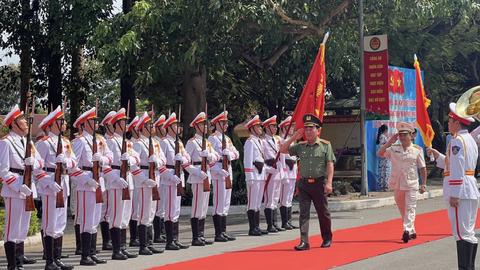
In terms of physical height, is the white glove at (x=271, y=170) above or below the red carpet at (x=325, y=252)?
above

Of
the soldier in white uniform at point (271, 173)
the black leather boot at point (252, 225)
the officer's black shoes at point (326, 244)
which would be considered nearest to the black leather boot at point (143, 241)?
the officer's black shoes at point (326, 244)

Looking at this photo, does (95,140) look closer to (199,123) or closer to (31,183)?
(31,183)

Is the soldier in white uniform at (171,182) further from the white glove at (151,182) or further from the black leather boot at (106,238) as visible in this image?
the black leather boot at (106,238)

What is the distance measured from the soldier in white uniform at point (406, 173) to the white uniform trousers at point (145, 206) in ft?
11.8

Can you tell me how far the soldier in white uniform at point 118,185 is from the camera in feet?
40.3

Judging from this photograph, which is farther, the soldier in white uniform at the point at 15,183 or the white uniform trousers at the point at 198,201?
the white uniform trousers at the point at 198,201

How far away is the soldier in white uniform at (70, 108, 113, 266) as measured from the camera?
1167cm

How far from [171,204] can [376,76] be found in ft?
38.2

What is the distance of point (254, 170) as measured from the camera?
15.1m

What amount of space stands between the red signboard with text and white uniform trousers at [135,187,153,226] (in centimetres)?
1182

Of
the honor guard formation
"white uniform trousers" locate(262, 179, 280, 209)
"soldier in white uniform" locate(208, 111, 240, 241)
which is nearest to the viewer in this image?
the honor guard formation

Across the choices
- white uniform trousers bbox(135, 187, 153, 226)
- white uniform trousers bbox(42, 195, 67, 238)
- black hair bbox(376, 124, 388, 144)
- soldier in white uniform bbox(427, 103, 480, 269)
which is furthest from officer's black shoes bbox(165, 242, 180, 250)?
black hair bbox(376, 124, 388, 144)

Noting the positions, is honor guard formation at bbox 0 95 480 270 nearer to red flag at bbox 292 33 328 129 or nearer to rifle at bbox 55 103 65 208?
rifle at bbox 55 103 65 208

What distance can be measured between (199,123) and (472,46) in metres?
23.1
